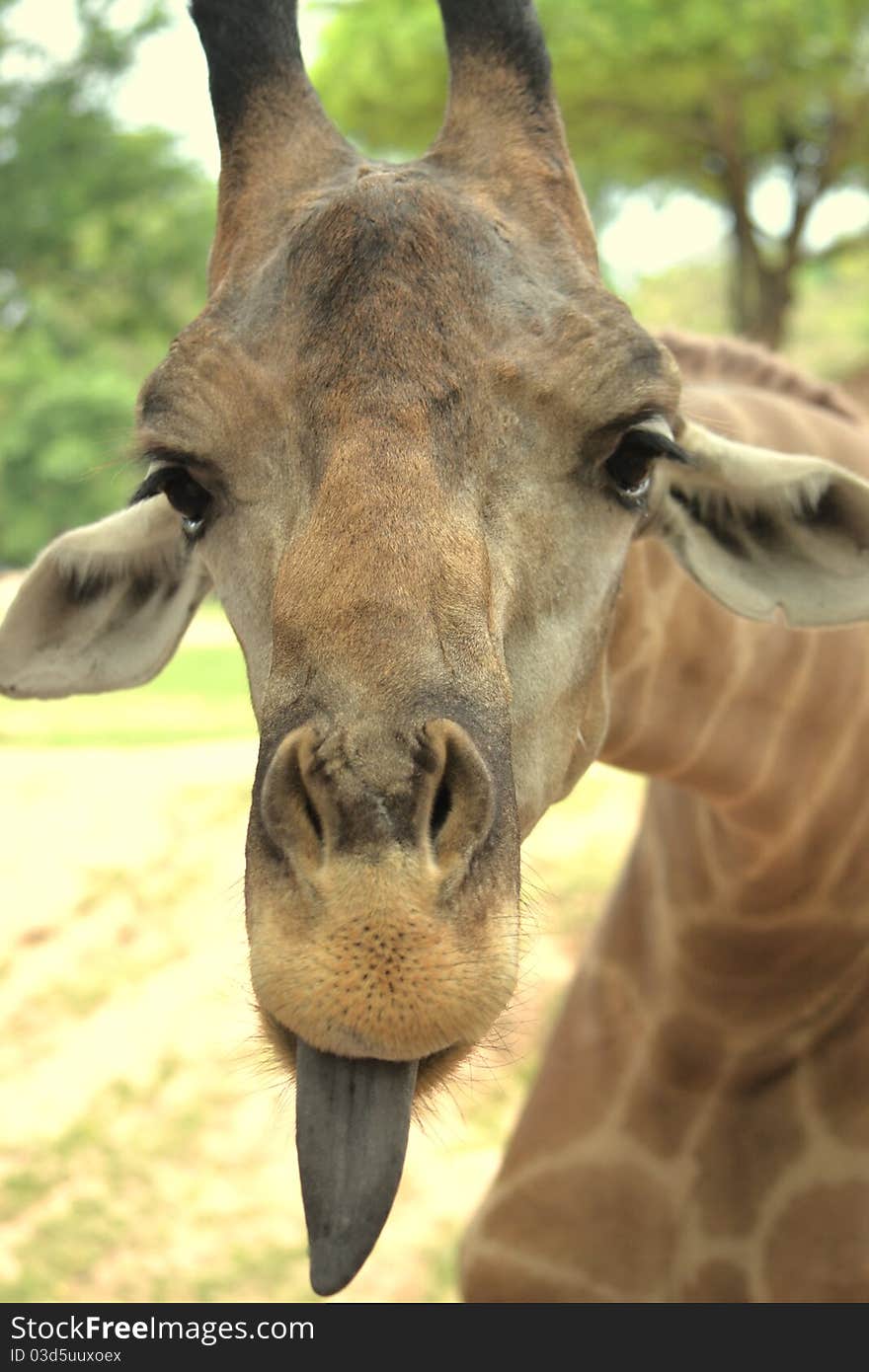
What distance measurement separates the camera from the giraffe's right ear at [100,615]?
10.7 feet

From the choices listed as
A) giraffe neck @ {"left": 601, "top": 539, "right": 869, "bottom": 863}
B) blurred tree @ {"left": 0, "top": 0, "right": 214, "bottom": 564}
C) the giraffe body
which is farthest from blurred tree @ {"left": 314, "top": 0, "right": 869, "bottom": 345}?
giraffe neck @ {"left": 601, "top": 539, "right": 869, "bottom": 863}

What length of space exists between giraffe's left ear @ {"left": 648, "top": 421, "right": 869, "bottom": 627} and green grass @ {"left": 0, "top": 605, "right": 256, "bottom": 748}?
380 inches

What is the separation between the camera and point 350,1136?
2.09 m

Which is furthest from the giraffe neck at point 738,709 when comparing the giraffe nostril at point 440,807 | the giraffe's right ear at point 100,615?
the giraffe nostril at point 440,807

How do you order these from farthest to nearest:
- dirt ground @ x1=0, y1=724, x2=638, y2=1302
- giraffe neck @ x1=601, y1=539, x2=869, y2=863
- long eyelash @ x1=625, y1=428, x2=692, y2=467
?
1. dirt ground @ x1=0, y1=724, x2=638, y2=1302
2. giraffe neck @ x1=601, y1=539, x2=869, y2=863
3. long eyelash @ x1=625, y1=428, x2=692, y2=467

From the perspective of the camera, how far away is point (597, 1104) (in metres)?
4.03

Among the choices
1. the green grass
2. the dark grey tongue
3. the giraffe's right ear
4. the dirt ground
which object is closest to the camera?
the dark grey tongue

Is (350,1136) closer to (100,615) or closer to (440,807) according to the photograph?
(440,807)

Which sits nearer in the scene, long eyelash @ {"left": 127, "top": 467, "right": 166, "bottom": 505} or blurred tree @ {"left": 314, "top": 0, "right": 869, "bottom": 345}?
long eyelash @ {"left": 127, "top": 467, "right": 166, "bottom": 505}

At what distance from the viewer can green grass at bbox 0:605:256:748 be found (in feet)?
46.8

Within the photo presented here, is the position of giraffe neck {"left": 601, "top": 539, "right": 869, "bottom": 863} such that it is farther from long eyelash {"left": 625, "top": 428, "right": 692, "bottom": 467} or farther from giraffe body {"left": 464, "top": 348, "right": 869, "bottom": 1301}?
long eyelash {"left": 625, "top": 428, "right": 692, "bottom": 467}

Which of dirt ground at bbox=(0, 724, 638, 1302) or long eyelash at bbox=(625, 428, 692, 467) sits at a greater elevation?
long eyelash at bbox=(625, 428, 692, 467)

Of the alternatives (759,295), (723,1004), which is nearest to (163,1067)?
(723,1004)

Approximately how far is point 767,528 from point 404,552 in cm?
137
